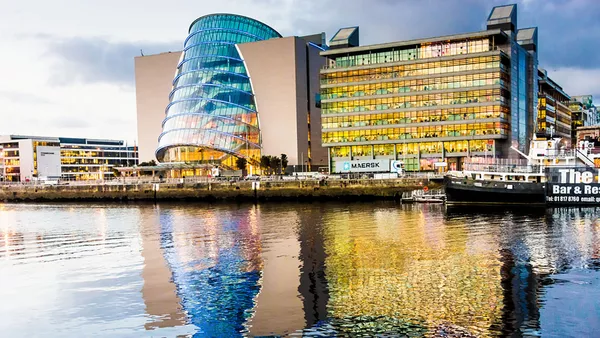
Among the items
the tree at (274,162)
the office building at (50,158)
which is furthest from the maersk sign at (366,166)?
the office building at (50,158)

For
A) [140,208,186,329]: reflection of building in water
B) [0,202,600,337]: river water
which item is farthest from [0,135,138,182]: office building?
[140,208,186,329]: reflection of building in water

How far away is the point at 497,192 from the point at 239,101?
56.0 meters

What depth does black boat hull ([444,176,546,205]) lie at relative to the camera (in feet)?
155

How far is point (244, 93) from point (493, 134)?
134 ft

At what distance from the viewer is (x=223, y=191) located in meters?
69.6

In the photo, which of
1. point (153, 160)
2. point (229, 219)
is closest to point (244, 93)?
point (153, 160)

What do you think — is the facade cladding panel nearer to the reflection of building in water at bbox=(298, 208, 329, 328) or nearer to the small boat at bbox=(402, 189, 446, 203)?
the small boat at bbox=(402, 189, 446, 203)

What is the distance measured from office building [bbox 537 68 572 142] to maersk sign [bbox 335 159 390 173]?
31457mm

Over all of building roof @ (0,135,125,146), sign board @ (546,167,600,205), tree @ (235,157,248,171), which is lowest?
sign board @ (546,167,600,205)

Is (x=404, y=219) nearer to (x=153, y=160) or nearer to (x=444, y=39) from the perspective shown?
(x=444, y=39)

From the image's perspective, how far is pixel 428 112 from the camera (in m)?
82.8

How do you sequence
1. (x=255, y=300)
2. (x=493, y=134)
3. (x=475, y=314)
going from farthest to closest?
(x=493, y=134)
(x=255, y=300)
(x=475, y=314)

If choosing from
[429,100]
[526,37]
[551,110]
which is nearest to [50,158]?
[429,100]

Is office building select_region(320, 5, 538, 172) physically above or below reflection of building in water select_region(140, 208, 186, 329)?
above
